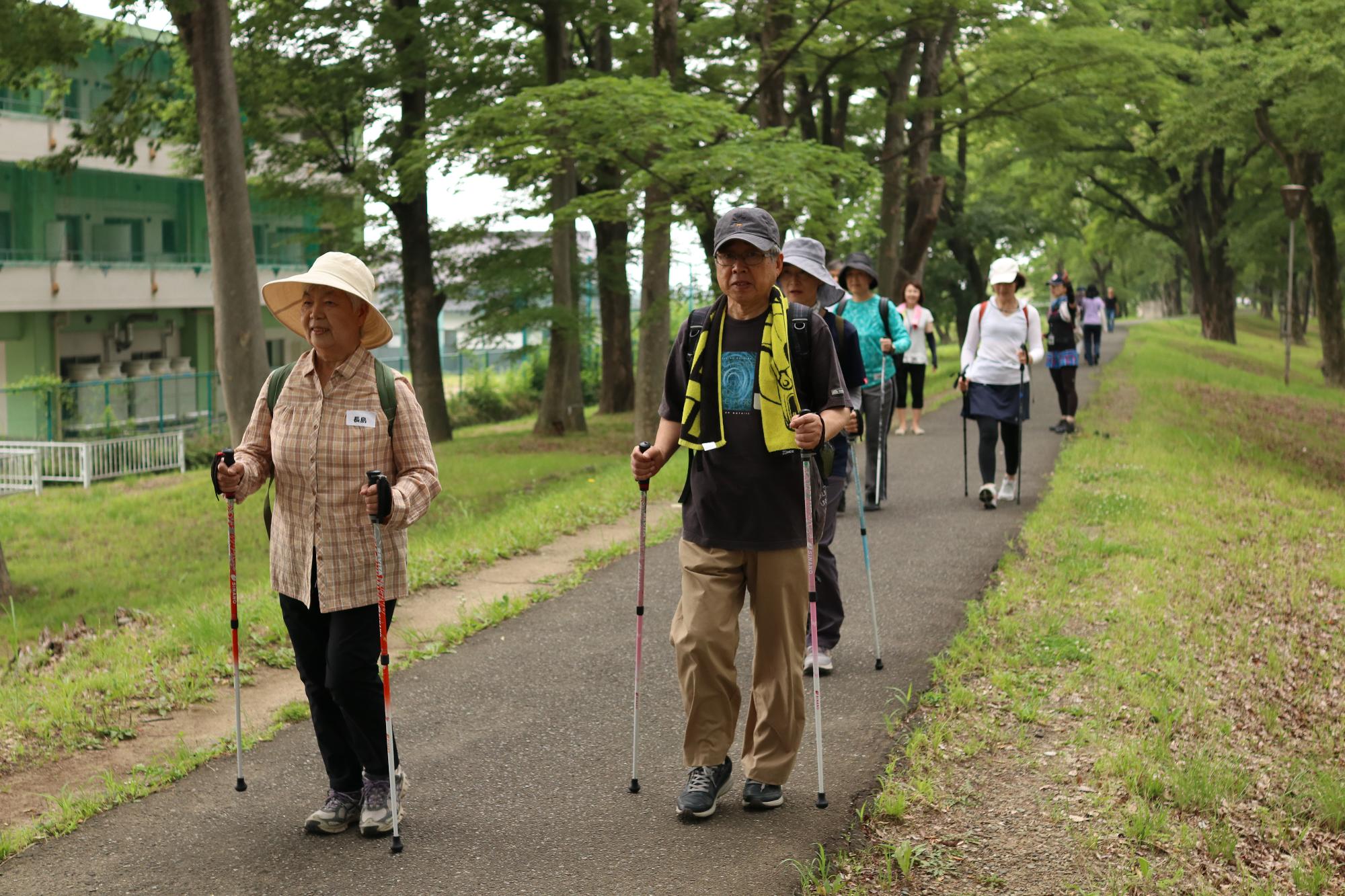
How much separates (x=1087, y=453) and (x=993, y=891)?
35.5 feet

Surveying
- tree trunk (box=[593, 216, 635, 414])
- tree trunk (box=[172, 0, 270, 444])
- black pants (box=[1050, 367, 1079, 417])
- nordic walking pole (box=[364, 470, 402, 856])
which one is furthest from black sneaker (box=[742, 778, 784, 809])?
tree trunk (box=[593, 216, 635, 414])

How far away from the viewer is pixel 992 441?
37.6 ft

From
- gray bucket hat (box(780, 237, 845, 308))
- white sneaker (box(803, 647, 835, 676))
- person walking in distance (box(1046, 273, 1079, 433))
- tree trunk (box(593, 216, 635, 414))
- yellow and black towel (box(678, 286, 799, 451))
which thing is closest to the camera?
yellow and black towel (box(678, 286, 799, 451))

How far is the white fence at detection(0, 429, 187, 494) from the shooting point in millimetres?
25688

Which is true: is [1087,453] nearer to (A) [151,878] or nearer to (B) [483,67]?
(A) [151,878]

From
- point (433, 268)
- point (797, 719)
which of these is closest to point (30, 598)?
point (797, 719)

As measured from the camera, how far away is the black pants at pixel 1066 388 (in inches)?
641

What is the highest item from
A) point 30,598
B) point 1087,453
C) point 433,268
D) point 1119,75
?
point 1119,75

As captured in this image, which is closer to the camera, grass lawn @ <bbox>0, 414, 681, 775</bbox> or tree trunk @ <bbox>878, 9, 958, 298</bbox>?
grass lawn @ <bbox>0, 414, 681, 775</bbox>

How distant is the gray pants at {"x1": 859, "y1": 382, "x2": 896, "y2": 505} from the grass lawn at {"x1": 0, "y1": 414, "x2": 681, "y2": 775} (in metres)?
2.10

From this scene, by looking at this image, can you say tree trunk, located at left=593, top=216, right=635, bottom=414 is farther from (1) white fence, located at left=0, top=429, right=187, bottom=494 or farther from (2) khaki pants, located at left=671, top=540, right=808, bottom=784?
(2) khaki pants, located at left=671, top=540, right=808, bottom=784

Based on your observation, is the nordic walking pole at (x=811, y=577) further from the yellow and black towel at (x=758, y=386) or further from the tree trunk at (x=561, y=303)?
the tree trunk at (x=561, y=303)

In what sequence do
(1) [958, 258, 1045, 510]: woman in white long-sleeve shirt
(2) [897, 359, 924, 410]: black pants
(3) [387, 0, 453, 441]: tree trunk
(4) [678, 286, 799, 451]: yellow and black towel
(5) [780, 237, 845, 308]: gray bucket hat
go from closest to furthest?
(4) [678, 286, 799, 451]: yellow and black towel, (5) [780, 237, 845, 308]: gray bucket hat, (1) [958, 258, 1045, 510]: woman in white long-sleeve shirt, (2) [897, 359, 924, 410]: black pants, (3) [387, 0, 453, 441]: tree trunk

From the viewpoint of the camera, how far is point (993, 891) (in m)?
4.34
